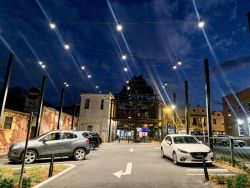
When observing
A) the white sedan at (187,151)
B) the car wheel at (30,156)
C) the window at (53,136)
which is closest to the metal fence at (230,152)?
the white sedan at (187,151)

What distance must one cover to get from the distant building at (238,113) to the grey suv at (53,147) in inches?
1108

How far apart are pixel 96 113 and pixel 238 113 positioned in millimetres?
24887

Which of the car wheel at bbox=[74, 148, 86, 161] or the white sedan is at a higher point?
the white sedan

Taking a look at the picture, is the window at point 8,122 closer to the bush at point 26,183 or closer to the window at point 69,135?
the window at point 69,135

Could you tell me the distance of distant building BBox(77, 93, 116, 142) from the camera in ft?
126

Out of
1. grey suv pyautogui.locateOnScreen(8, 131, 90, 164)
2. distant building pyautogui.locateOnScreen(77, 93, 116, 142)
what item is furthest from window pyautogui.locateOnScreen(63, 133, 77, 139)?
distant building pyautogui.locateOnScreen(77, 93, 116, 142)

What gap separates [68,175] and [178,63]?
12.2 meters

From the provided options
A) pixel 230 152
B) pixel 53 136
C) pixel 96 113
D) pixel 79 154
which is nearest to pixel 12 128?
pixel 53 136

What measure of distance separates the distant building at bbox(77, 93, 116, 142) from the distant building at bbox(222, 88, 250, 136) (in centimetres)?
2160

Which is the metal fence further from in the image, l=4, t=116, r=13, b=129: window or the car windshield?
l=4, t=116, r=13, b=129: window

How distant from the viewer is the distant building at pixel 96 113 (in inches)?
1511

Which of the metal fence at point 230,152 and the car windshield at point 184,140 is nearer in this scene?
the metal fence at point 230,152

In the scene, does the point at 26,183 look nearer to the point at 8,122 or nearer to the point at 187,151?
the point at 187,151

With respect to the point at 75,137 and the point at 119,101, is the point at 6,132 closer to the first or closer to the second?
the point at 75,137
